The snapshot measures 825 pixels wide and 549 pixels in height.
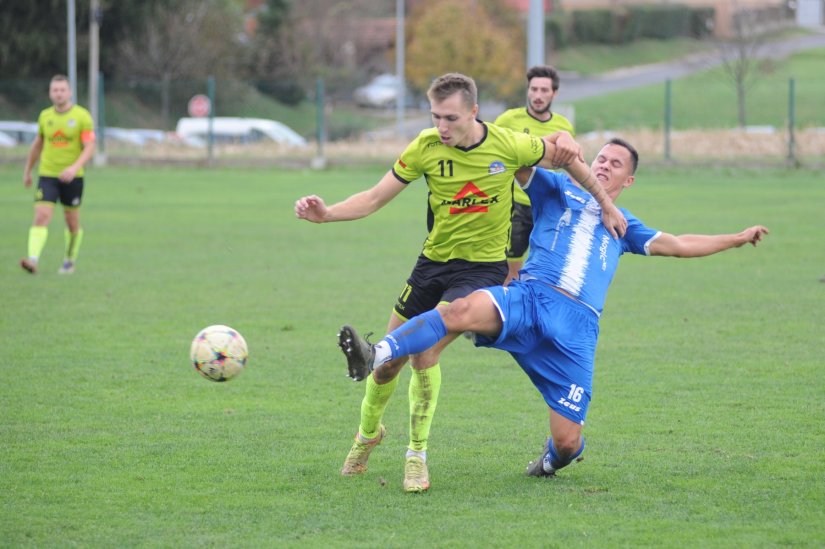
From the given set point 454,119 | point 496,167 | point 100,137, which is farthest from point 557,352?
point 100,137

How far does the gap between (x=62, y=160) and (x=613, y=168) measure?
32.1 feet

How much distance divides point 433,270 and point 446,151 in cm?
67

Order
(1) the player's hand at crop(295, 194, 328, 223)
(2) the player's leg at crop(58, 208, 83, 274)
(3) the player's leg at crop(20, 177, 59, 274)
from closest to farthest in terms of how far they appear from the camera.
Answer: (1) the player's hand at crop(295, 194, 328, 223) → (3) the player's leg at crop(20, 177, 59, 274) → (2) the player's leg at crop(58, 208, 83, 274)

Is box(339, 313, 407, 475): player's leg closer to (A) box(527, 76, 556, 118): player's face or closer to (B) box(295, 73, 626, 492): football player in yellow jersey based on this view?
(B) box(295, 73, 626, 492): football player in yellow jersey

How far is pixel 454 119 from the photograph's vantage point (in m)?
5.91

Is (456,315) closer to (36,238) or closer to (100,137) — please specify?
(36,238)

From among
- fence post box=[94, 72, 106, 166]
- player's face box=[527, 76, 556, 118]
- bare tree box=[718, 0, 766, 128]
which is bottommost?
player's face box=[527, 76, 556, 118]

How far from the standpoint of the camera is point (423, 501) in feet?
18.4

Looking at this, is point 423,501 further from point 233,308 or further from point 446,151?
point 233,308

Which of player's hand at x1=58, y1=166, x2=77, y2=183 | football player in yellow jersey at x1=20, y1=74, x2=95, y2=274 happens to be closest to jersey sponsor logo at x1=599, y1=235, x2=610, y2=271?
player's hand at x1=58, y1=166, x2=77, y2=183

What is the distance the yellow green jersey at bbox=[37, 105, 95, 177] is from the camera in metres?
14.3

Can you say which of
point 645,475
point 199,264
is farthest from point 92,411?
point 199,264

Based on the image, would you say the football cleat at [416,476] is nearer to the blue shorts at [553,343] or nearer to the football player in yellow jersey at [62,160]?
the blue shorts at [553,343]

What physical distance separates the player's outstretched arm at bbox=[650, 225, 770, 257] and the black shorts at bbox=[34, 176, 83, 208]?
9.63 metres
